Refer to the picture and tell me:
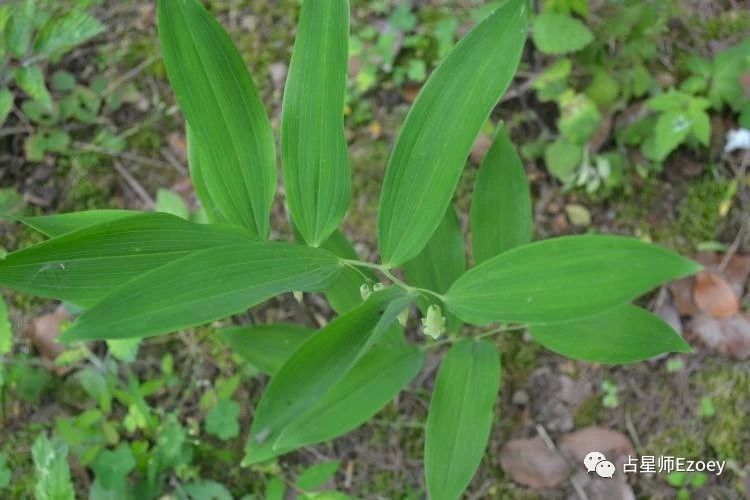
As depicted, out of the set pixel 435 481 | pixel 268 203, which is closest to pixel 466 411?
pixel 435 481

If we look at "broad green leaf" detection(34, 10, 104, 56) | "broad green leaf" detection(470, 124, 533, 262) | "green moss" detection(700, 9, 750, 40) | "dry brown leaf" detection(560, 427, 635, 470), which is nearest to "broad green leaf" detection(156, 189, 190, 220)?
"broad green leaf" detection(34, 10, 104, 56)

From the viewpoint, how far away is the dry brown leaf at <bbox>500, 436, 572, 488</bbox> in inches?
69.9

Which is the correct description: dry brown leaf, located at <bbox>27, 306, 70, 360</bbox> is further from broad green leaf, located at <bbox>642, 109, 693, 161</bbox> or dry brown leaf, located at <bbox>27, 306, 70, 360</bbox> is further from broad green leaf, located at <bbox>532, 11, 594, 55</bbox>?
broad green leaf, located at <bbox>642, 109, 693, 161</bbox>

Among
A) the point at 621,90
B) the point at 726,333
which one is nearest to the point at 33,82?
the point at 621,90

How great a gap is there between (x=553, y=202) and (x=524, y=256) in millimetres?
1094

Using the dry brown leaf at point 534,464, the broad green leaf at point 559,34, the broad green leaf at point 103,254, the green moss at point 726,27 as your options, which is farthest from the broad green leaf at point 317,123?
the green moss at point 726,27

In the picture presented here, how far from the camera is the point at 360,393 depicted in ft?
4.11

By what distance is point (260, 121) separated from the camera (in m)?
1.04

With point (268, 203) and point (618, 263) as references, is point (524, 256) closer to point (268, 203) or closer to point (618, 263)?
point (618, 263)

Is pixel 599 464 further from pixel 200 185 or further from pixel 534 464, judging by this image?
pixel 200 185

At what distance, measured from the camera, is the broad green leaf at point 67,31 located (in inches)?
67.9

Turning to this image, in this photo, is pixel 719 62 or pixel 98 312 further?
pixel 719 62

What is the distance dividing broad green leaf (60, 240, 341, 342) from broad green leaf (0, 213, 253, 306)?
0.05 meters

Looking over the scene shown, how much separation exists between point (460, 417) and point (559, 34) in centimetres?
107
